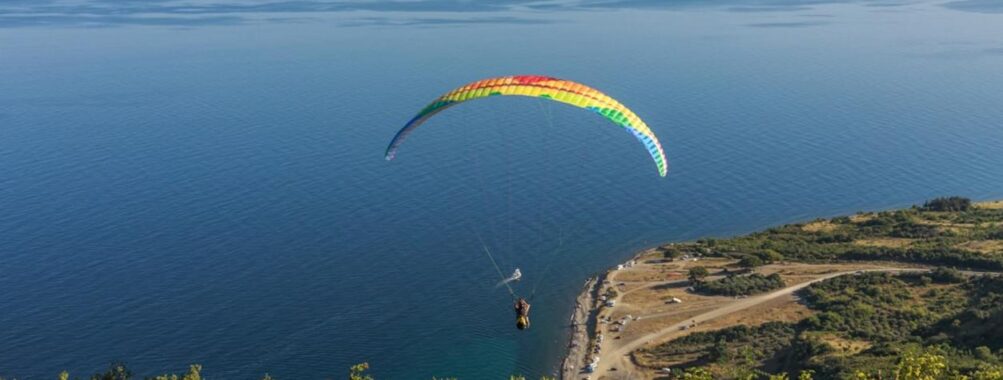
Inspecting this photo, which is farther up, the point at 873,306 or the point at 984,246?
the point at 984,246

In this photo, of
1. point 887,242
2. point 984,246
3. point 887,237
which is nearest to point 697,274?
point 887,242

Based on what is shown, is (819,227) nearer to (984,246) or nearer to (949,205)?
(949,205)

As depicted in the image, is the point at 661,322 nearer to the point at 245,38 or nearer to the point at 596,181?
the point at 596,181

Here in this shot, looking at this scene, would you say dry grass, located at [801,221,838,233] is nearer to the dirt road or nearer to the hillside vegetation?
the hillside vegetation

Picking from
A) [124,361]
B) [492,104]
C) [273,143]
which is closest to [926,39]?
[492,104]

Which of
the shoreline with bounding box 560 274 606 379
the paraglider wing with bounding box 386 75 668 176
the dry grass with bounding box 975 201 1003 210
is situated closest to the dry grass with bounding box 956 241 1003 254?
the dry grass with bounding box 975 201 1003 210

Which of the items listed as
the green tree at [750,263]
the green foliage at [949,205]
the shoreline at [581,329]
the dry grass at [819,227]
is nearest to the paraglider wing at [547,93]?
the shoreline at [581,329]
